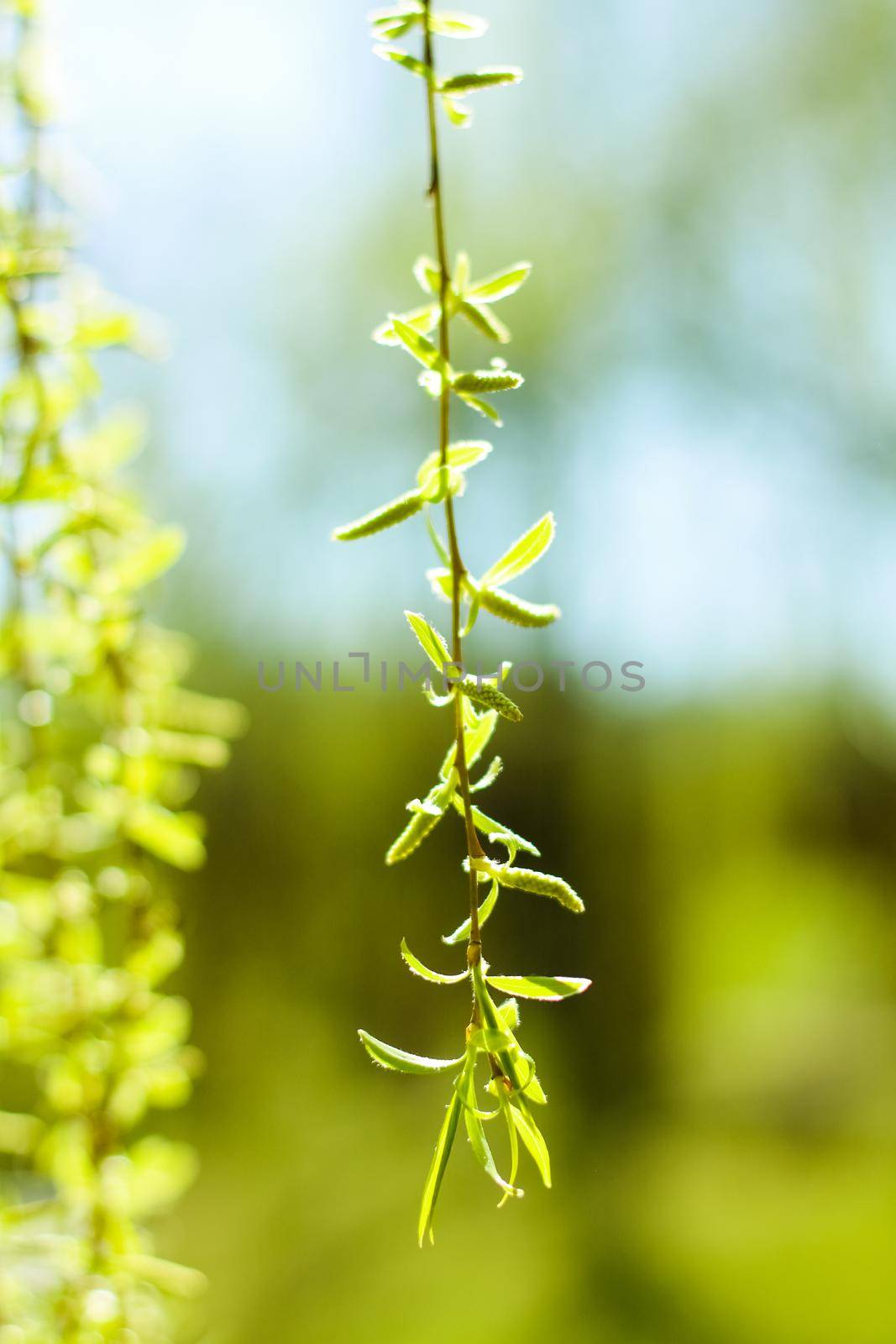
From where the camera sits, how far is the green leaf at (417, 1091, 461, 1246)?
0.11 metres

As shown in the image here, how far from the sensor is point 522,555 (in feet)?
0.43

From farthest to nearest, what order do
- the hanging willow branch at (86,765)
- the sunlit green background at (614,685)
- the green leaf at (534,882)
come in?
the sunlit green background at (614,685)
the hanging willow branch at (86,765)
the green leaf at (534,882)

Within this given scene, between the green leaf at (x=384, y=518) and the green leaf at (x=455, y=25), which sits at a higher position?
the green leaf at (x=455, y=25)

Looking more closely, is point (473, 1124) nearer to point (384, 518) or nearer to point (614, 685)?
point (384, 518)

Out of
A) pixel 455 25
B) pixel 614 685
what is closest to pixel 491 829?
pixel 455 25

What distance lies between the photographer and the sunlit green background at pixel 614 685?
78 cm

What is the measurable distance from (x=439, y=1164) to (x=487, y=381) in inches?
3.7

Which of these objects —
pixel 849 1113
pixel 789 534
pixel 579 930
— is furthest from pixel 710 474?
pixel 849 1113

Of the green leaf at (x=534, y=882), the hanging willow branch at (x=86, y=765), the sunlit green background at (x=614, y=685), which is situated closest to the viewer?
the green leaf at (x=534, y=882)

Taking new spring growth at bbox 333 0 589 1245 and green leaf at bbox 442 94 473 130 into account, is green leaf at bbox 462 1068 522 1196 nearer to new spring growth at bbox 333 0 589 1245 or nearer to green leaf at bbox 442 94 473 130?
new spring growth at bbox 333 0 589 1245

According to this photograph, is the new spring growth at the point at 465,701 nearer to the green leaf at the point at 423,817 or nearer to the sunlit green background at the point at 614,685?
the green leaf at the point at 423,817

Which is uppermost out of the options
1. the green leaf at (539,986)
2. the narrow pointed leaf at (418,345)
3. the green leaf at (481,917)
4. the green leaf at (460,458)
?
the narrow pointed leaf at (418,345)

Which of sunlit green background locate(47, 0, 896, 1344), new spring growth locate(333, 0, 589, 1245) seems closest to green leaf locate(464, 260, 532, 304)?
new spring growth locate(333, 0, 589, 1245)

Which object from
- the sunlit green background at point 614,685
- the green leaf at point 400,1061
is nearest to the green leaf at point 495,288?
the green leaf at point 400,1061
